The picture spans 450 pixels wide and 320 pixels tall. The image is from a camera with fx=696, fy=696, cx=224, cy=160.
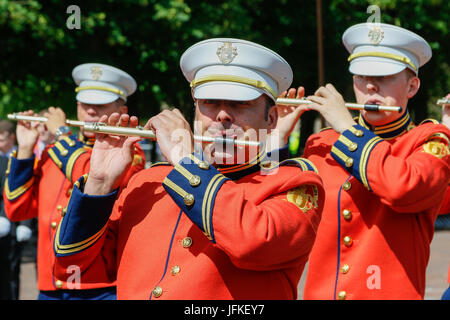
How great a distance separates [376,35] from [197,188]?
6.30 feet

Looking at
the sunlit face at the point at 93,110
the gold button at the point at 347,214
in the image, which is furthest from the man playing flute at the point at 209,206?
the sunlit face at the point at 93,110

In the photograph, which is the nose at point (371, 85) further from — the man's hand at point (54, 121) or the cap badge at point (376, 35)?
the man's hand at point (54, 121)

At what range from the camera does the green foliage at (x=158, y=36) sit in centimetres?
1149

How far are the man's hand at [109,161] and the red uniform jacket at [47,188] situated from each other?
157cm

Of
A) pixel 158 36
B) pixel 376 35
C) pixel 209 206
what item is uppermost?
pixel 158 36

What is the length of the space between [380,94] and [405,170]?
584mm

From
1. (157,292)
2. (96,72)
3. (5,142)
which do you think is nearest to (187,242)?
(157,292)

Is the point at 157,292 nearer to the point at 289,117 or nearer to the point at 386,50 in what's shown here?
the point at 289,117

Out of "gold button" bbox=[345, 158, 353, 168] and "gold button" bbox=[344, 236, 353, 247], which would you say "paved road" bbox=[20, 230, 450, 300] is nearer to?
"gold button" bbox=[344, 236, 353, 247]

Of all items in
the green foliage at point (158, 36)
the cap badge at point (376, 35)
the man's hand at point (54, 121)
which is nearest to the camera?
the cap badge at point (376, 35)

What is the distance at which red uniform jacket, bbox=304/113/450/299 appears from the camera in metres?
3.36

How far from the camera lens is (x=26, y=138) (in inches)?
186

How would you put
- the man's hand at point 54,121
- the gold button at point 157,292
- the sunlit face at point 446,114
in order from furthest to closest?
the man's hand at point 54,121 → the sunlit face at point 446,114 → the gold button at point 157,292
